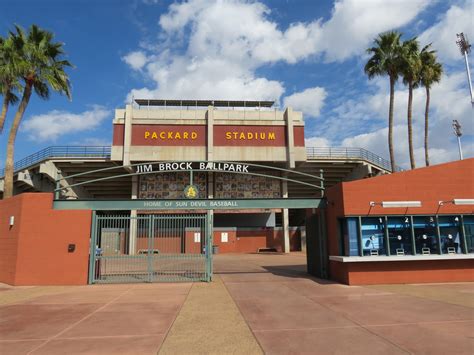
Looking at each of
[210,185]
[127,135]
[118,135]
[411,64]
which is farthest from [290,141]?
[118,135]

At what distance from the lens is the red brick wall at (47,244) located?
1418 centimetres

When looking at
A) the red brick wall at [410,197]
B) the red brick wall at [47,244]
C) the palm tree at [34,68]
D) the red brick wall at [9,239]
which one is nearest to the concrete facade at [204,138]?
the palm tree at [34,68]

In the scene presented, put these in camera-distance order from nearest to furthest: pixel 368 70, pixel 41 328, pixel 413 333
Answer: pixel 413 333, pixel 41 328, pixel 368 70

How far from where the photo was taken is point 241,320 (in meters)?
8.28

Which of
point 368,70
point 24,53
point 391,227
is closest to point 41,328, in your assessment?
point 391,227

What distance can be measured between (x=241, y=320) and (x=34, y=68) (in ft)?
64.5

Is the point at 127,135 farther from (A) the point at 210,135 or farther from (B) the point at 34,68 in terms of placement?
(B) the point at 34,68

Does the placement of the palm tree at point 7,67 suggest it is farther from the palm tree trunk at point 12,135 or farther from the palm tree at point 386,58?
the palm tree at point 386,58

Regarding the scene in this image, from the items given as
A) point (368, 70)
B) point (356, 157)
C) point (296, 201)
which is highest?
point (368, 70)

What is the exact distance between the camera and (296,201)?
50.8 feet

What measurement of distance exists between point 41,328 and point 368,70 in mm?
29504

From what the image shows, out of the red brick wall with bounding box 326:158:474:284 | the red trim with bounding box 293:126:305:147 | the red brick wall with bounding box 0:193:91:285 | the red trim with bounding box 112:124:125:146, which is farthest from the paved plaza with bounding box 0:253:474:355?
the red trim with bounding box 293:126:305:147

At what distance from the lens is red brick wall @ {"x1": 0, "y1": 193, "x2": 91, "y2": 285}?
14.2m

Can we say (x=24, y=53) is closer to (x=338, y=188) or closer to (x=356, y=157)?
(x=338, y=188)
